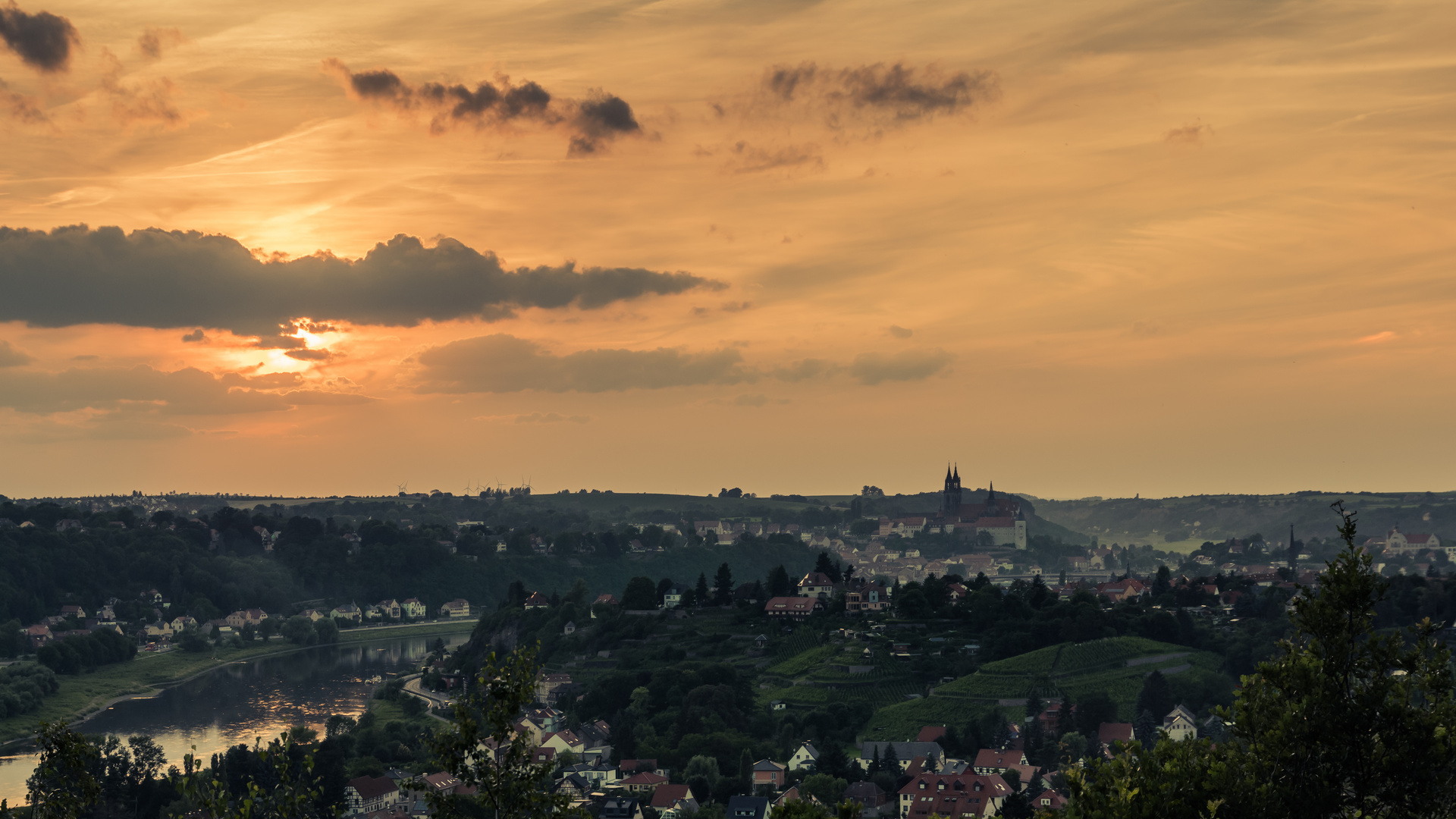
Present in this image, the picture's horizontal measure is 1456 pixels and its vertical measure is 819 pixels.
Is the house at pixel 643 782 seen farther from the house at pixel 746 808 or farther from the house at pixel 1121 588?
the house at pixel 1121 588

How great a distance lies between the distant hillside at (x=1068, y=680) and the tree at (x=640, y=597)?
34808 millimetres

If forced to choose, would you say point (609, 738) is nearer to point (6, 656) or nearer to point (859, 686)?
point (859, 686)

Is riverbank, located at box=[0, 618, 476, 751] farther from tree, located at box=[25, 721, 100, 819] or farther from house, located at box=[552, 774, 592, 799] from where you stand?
tree, located at box=[25, 721, 100, 819]

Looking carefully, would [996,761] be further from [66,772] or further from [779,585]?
[66,772]

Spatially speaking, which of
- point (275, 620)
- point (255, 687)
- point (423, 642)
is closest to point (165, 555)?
point (275, 620)

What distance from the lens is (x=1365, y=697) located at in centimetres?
1695

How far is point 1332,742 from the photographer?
55.6 feet

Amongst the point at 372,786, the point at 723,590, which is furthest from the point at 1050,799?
the point at 723,590

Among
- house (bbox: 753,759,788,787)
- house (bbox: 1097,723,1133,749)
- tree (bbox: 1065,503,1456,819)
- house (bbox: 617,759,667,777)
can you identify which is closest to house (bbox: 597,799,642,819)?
house (bbox: 753,759,788,787)

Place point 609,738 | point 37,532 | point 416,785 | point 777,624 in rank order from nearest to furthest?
point 416,785 < point 609,738 < point 777,624 < point 37,532

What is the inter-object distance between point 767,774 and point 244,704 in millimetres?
51557

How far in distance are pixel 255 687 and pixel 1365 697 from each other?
103274 millimetres

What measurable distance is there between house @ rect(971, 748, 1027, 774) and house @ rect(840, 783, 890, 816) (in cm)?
637

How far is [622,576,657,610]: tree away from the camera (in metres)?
113
